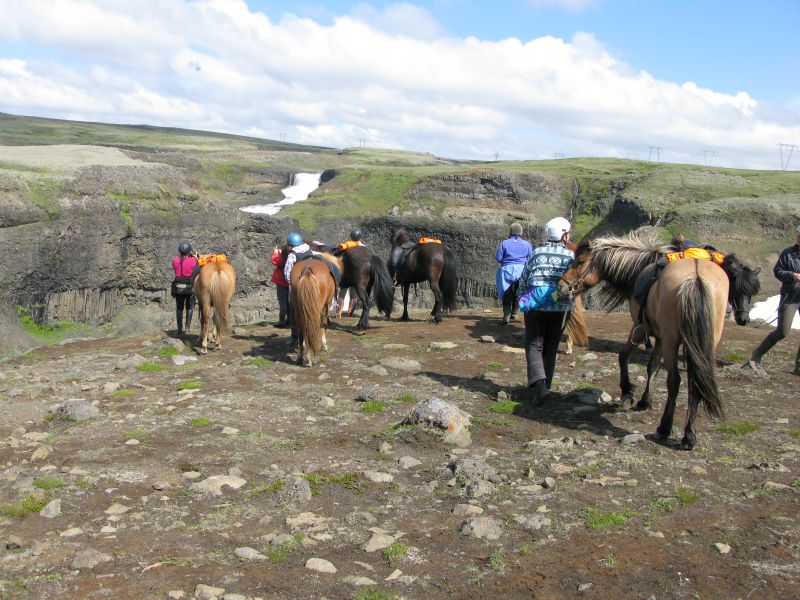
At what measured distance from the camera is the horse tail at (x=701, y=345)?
6.90 metres

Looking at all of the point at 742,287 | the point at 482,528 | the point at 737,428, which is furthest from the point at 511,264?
the point at 482,528

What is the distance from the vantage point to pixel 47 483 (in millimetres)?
6145

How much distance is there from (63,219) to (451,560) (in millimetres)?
19465

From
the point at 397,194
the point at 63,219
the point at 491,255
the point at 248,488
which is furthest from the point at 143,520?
the point at 397,194

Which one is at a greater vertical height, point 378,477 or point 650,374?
point 650,374

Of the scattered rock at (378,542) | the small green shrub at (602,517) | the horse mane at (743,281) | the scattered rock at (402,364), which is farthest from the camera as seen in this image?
the scattered rock at (402,364)

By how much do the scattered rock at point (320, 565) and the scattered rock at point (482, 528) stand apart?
107 cm

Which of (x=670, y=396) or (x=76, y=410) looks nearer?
(x=670, y=396)

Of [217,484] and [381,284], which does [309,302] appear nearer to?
[381,284]

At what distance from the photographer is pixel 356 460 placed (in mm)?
Result: 6992

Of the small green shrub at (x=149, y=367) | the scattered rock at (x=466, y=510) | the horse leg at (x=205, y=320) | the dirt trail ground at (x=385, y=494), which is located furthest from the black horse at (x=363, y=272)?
the scattered rock at (x=466, y=510)

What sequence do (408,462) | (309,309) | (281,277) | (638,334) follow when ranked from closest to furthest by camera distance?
(408,462)
(638,334)
(309,309)
(281,277)

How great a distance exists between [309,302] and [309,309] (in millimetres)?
117

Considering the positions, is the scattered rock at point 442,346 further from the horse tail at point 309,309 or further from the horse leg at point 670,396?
the horse leg at point 670,396
